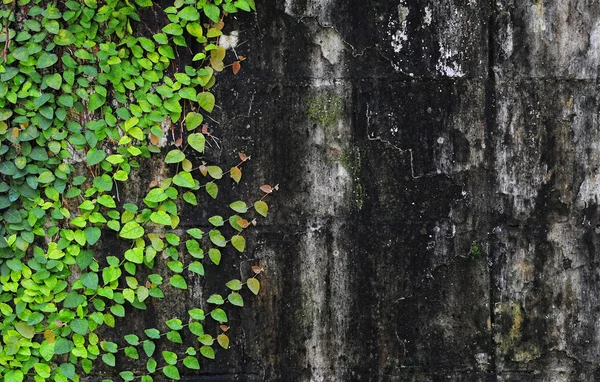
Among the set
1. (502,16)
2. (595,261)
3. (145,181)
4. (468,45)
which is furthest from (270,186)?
(595,261)

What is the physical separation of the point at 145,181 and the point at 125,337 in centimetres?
79

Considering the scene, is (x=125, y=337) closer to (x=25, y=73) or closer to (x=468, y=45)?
(x=25, y=73)

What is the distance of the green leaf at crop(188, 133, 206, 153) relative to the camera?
2.84 meters

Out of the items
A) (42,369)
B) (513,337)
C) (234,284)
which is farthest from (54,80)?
(513,337)

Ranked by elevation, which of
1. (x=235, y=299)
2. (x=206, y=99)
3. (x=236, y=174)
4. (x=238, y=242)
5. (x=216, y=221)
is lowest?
(x=235, y=299)

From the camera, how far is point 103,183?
9.31 ft

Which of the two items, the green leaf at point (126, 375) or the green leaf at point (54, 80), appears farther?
the green leaf at point (126, 375)

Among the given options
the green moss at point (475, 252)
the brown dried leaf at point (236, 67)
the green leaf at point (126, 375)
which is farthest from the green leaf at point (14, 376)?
the green moss at point (475, 252)

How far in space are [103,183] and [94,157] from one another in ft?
0.45

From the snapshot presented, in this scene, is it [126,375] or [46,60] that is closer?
[46,60]

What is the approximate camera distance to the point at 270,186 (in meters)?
2.88

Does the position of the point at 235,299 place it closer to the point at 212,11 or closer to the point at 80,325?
the point at 80,325

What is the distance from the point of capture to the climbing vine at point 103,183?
2795mm

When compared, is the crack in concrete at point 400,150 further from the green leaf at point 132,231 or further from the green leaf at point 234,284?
the green leaf at point 132,231
